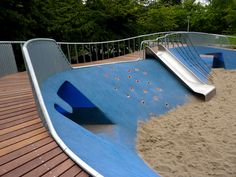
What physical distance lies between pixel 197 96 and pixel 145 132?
5574 millimetres

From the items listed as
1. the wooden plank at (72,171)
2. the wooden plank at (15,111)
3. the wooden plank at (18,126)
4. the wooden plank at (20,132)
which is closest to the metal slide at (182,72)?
the wooden plank at (15,111)

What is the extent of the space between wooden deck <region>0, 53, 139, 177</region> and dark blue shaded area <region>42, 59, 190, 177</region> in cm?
34

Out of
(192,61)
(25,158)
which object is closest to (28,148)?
(25,158)

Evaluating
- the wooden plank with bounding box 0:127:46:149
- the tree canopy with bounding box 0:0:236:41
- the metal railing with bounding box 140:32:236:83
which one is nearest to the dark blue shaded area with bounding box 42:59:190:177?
the wooden plank with bounding box 0:127:46:149

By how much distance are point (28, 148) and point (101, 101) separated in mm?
5035

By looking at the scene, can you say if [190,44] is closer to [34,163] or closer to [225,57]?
[225,57]

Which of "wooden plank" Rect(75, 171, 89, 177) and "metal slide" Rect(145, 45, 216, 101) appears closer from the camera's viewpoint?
"wooden plank" Rect(75, 171, 89, 177)

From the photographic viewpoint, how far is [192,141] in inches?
360

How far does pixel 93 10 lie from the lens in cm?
2291

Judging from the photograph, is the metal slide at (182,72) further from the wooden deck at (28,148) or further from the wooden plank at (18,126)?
the wooden plank at (18,126)

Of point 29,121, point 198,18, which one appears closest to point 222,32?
point 198,18

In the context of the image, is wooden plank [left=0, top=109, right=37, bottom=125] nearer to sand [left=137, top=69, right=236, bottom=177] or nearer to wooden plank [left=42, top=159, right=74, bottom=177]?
wooden plank [left=42, top=159, right=74, bottom=177]

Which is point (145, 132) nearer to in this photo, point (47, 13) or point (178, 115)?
point (178, 115)

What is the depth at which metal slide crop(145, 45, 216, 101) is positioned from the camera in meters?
14.6
